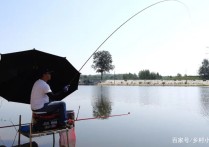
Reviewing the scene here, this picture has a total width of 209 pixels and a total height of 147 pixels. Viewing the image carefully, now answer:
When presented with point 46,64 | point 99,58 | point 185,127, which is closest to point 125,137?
point 185,127

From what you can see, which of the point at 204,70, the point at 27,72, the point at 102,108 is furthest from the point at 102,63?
the point at 27,72

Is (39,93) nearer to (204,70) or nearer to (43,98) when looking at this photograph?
(43,98)

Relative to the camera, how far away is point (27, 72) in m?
7.82

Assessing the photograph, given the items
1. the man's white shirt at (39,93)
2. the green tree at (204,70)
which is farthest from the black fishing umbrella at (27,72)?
the green tree at (204,70)

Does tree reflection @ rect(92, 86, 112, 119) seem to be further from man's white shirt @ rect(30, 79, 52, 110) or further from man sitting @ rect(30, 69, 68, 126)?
man's white shirt @ rect(30, 79, 52, 110)

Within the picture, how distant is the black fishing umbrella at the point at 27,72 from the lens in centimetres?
737

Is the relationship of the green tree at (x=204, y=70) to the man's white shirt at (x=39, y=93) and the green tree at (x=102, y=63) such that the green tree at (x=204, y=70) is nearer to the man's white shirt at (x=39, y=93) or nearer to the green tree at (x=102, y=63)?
the green tree at (x=102, y=63)

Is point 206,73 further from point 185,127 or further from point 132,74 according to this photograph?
point 185,127

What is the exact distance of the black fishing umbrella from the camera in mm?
7367

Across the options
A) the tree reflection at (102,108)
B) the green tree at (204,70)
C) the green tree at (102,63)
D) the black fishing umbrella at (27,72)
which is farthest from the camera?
the green tree at (102,63)

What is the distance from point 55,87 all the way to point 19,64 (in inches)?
58.0

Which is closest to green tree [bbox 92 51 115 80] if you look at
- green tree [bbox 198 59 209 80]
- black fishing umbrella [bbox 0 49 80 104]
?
green tree [bbox 198 59 209 80]

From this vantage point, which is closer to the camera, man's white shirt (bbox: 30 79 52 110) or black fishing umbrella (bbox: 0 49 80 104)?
man's white shirt (bbox: 30 79 52 110)

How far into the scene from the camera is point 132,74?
13838cm
